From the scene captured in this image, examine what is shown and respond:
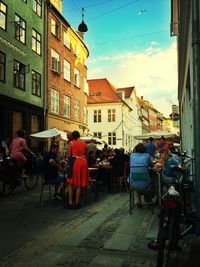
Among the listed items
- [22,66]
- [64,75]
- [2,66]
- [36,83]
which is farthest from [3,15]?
[64,75]

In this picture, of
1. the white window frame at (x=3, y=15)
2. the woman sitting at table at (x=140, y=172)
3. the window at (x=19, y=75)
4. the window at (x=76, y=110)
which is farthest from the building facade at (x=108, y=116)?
the woman sitting at table at (x=140, y=172)

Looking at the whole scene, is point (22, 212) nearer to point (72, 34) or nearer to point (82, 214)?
point (82, 214)

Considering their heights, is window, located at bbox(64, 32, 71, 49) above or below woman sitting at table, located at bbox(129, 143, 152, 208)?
above

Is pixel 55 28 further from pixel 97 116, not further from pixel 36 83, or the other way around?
pixel 97 116

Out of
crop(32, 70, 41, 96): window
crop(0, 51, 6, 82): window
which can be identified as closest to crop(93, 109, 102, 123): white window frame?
crop(32, 70, 41, 96): window

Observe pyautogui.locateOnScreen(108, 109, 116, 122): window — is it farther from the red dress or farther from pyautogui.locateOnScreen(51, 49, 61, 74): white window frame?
the red dress

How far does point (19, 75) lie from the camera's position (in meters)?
23.2

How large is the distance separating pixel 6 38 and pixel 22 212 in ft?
50.2

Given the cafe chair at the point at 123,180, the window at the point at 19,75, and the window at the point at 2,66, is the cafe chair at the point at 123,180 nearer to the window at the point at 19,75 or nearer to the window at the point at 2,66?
the window at the point at 2,66

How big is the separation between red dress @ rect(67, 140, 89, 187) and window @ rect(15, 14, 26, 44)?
15.6 meters

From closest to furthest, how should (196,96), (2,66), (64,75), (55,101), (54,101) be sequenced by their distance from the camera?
(196,96) → (2,66) → (54,101) → (55,101) → (64,75)

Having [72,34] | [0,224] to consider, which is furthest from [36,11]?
[0,224]

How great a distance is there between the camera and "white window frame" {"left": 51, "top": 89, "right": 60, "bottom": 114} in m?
28.2

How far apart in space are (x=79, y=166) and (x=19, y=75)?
1540 cm
